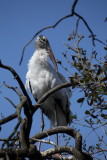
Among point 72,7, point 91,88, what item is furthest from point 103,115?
point 72,7

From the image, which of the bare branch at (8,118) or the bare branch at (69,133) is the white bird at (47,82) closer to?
the bare branch at (69,133)

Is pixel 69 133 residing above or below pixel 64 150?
above

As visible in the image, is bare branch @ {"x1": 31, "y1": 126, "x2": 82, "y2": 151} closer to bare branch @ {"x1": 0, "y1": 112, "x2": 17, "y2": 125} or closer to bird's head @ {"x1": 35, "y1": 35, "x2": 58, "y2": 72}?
bare branch @ {"x1": 0, "y1": 112, "x2": 17, "y2": 125}

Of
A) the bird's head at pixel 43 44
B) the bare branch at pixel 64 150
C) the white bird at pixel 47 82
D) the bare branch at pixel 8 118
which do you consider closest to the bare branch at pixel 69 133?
the bare branch at pixel 64 150

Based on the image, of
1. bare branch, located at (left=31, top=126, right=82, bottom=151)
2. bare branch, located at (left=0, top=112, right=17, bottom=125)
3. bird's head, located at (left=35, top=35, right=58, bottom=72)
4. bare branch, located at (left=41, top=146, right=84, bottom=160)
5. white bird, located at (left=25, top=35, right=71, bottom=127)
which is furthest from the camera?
bird's head, located at (left=35, top=35, right=58, bottom=72)

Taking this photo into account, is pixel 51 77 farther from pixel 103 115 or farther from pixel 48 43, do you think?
pixel 103 115

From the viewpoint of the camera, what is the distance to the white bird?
6609 mm

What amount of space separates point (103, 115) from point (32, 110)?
33.9 inches

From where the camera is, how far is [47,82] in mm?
6590

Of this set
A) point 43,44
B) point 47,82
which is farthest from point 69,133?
point 43,44

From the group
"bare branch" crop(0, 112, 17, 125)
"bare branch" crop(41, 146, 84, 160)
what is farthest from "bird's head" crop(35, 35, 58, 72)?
"bare branch" crop(0, 112, 17, 125)

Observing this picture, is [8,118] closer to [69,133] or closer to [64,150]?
[64,150]

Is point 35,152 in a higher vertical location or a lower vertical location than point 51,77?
lower

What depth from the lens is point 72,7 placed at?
2131mm
